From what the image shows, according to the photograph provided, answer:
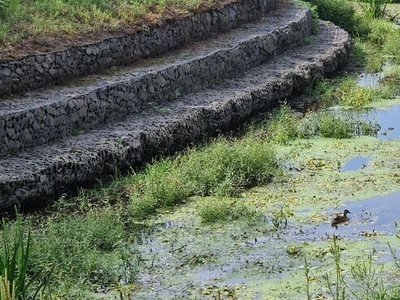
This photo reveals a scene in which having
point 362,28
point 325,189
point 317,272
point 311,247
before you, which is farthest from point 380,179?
point 362,28

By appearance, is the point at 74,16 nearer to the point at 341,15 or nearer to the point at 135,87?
the point at 135,87

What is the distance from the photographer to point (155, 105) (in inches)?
425

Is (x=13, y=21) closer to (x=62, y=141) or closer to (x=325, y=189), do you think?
(x=62, y=141)

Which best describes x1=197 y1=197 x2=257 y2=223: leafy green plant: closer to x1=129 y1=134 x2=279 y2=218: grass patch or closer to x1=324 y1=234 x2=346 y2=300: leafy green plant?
x1=129 y1=134 x2=279 y2=218: grass patch

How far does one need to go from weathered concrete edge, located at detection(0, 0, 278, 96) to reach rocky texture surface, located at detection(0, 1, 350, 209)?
0.21 meters

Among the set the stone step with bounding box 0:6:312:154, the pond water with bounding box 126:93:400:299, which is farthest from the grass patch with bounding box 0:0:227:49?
the pond water with bounding box 126:93:400:299

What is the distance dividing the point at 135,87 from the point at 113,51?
931 mm

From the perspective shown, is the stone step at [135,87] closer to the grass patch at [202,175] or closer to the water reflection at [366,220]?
the grass patch at [202,175]

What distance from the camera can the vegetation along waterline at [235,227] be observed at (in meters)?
6.34

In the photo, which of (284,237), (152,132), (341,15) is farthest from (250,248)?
(341,15)

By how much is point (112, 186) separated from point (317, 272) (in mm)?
2834

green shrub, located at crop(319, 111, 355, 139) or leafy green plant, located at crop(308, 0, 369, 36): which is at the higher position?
green shrub, located at crop(319, 111, 355, 139)

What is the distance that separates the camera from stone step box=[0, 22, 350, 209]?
27.3 ft

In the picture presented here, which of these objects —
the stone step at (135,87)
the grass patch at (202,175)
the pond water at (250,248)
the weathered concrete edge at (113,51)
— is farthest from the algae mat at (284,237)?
the weathered concrete edge at (113,51)
